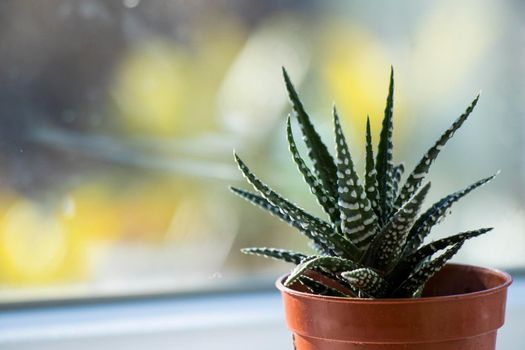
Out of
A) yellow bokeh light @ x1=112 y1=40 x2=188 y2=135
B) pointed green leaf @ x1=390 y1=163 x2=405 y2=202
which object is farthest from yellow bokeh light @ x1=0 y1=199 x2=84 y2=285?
pointed green leaf @ x1=390 y1=163 x2=405 y2=202

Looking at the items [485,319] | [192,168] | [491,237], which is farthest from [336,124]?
[491,237]

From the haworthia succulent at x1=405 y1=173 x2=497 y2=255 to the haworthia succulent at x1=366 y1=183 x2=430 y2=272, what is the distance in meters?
0.02

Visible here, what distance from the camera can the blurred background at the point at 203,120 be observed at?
4.22 feet

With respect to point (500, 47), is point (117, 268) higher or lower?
lower

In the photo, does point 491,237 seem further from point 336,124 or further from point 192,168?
point 336,124

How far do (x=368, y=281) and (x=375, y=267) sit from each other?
0.06 metres

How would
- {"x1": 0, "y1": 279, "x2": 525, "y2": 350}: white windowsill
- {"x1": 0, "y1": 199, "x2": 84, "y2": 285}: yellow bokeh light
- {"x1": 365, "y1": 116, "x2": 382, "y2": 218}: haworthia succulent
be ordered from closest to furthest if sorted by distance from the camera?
1. {"x1": 365, "y1": 116, "x2": 382, "y2": 218}: haworthia succulent
2. {"x1": 0, "y1": 279, "x2": 525, "y2": 350}: white windowsill
3. {"x1": 0, "y1": 199, "x2": 84, "y2": 285}: yellow bokeh light

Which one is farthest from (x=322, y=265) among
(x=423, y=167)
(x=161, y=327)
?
(x=161, y=327)

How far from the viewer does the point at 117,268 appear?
51.6 inches

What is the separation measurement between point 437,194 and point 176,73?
572mm

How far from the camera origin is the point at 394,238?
757 millimetres

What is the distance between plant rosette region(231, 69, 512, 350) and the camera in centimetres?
72

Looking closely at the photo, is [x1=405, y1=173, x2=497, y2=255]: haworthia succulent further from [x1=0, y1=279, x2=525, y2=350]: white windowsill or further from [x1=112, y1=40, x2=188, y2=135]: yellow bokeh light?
[x1=112, y1=40, x2=188, y2=135]: yellow bokeh light

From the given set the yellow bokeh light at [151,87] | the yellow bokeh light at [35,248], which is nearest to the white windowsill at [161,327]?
the yellow bokeh light at [35,248]
